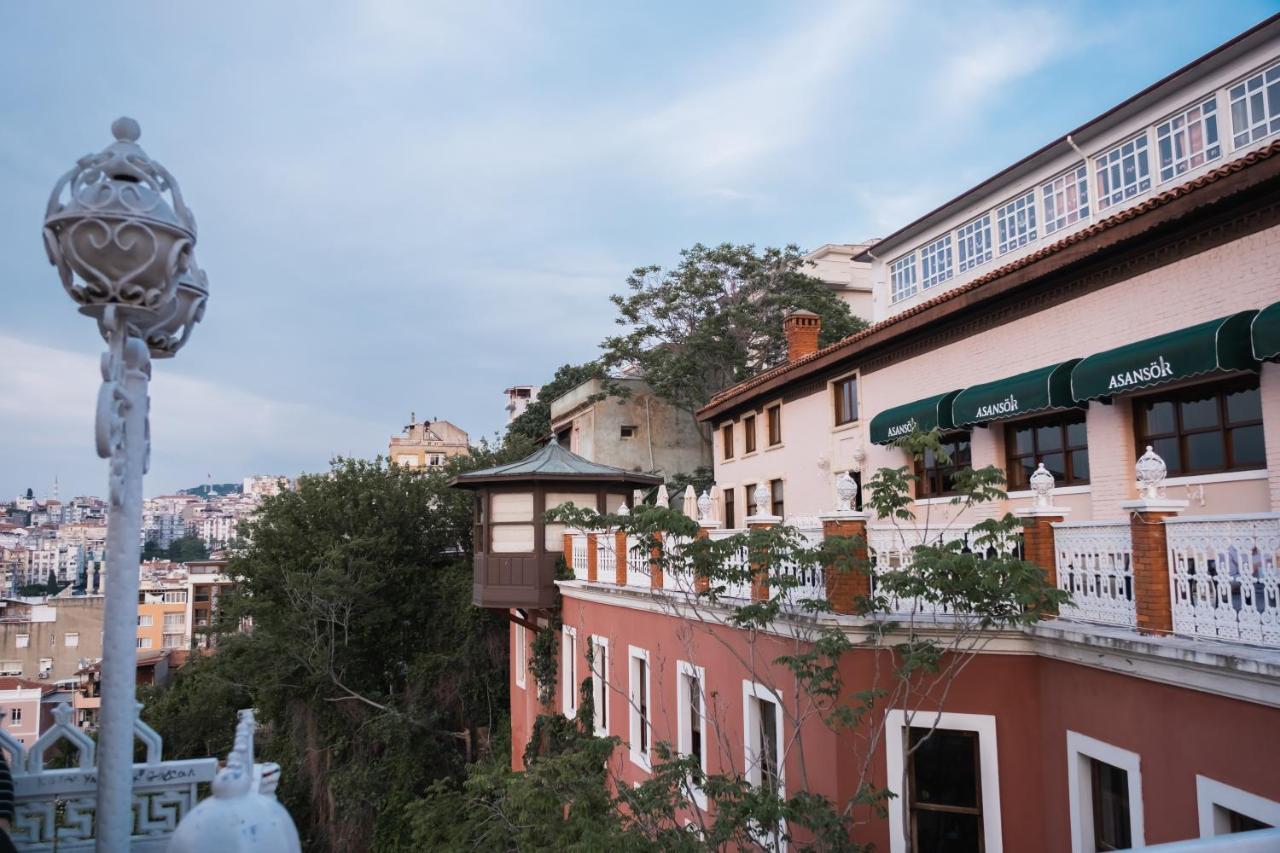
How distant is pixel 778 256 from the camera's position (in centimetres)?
3189

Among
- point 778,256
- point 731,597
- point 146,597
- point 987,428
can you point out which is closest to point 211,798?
point 731,597

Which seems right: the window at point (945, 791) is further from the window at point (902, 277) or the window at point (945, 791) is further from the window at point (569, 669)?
the window at point (902, 277)

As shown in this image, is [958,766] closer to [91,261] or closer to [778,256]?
[91,261]

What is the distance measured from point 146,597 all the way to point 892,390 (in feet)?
265

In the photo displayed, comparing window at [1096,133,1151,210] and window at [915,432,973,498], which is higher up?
window at [1096,133,1151,210]

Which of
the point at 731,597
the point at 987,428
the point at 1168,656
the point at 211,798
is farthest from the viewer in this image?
the point at 987,428

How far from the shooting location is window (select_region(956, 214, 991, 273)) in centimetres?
2216

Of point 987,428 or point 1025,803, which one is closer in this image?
point 1025,803

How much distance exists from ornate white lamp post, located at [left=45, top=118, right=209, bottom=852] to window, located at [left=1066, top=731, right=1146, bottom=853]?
22.9 feet

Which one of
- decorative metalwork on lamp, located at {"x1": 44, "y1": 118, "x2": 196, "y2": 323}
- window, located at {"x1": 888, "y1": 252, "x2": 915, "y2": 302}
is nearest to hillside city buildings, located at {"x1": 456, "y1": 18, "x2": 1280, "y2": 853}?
window, located at {"x1": 888, "y1": 252, "x2": 915, "y2": 302}

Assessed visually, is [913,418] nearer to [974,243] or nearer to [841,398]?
[841,398]

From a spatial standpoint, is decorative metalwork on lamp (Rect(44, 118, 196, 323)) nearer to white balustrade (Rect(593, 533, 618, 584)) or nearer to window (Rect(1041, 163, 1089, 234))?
white balustrade (Rect(593, 533, 618, 584))

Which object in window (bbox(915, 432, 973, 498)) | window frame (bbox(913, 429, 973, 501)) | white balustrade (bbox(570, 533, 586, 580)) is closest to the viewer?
window frame (bbox(913, 429, 973, 501))

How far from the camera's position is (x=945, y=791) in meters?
8.33
